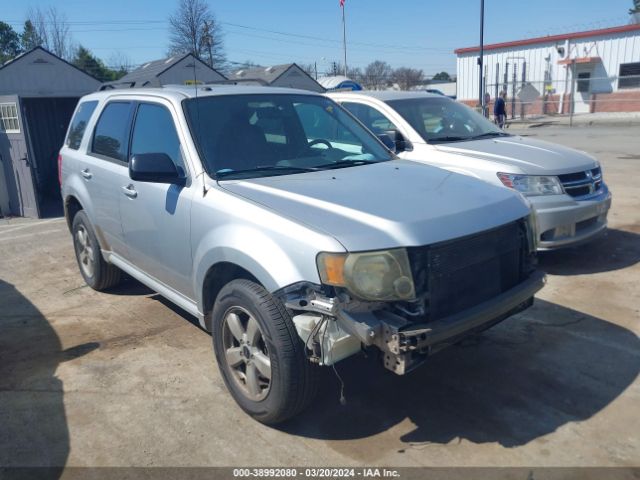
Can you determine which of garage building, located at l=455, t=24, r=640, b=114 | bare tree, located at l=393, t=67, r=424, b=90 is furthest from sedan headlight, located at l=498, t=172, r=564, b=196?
bare tree, located at l=393, t=67, r=424, b=90

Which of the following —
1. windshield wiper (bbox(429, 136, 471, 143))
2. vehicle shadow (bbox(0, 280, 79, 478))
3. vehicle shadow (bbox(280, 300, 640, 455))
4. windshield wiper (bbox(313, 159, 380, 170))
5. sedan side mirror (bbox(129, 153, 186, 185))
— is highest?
sedan side mirror (bbox(129, 153, 186, 185))

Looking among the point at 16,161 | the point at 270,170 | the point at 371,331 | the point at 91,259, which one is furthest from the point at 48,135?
the point at 371,331

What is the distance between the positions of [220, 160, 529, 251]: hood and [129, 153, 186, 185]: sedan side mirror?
412 mm

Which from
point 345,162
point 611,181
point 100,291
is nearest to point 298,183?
point 345,162

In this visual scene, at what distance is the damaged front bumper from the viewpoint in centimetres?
271

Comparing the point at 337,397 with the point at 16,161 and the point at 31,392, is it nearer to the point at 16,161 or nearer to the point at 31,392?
the point at 31,392

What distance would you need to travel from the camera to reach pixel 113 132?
489cm

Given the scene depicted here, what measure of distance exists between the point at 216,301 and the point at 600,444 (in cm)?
231

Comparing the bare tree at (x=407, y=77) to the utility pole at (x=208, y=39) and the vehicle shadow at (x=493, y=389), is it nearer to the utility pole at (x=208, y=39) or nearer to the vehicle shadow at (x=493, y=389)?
the utility pole at (x=208, y=39)

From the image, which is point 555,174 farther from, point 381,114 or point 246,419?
point 246,419

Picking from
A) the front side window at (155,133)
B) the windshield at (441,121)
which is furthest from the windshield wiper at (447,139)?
the front side window at (155,133)

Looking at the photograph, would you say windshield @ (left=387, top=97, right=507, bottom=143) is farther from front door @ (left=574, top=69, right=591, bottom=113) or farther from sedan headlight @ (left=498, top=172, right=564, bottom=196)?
front door @ (left=574, top=69, right=591, bottom=113)

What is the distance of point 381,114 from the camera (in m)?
7.08

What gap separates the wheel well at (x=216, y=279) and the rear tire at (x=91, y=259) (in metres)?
2.16
